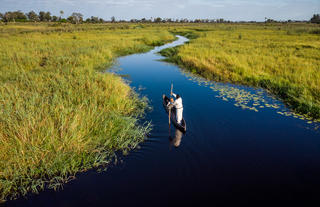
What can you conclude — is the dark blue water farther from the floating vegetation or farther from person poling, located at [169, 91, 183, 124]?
person poling, located at [169, 91, 183, 124]

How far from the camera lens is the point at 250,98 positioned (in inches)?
368

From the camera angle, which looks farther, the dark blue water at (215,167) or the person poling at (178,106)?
the person poling at (178,106)

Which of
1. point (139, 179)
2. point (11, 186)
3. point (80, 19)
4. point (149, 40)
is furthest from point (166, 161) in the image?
point (80, 19)

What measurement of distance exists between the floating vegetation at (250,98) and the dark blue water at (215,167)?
11cm

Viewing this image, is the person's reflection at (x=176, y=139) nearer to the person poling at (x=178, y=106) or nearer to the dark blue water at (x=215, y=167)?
the dark blue water at (x=215, y=167)

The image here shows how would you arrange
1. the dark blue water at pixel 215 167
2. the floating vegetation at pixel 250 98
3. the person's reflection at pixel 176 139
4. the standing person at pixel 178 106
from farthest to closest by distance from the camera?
the floating vegetation at pixel 250 98, the standing person at pixel 178 106, the person's reflection at pixel 176 139, the dark blue water at pixel 215 167

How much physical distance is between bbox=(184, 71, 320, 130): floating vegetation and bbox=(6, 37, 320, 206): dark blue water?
11 centimetres

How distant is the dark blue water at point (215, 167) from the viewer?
Answer: 3979 mm

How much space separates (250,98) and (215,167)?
19.1ft

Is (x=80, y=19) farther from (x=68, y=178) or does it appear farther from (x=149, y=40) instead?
(x=68, y=178)

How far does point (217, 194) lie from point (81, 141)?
3.60m

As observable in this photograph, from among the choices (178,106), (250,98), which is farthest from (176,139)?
(250,98)

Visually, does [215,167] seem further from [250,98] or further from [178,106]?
[250,98]

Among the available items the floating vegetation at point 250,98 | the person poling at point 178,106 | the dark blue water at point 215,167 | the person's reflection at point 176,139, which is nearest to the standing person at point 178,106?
the person poling at point 178,106
